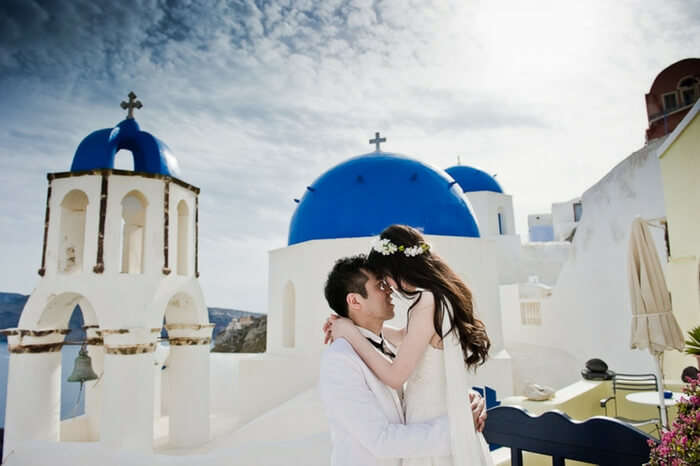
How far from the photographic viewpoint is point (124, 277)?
658 centimetres

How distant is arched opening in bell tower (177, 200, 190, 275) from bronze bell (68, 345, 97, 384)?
1811 millimetres

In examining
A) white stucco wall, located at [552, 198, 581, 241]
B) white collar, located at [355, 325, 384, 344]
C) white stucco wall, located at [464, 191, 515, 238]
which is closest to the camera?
white collar, located at [355, 325, 384, 344]

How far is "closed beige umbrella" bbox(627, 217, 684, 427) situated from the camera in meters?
4.65

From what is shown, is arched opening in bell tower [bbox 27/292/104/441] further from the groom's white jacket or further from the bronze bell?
the groom's white jacket

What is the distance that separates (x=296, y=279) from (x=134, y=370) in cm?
418

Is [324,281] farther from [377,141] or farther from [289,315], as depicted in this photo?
[377,141]

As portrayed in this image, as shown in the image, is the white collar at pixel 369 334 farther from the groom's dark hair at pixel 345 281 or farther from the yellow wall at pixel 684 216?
the yellow wall at pixel 684 216

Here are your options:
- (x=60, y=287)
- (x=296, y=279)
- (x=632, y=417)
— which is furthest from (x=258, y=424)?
(x=632, y=417)

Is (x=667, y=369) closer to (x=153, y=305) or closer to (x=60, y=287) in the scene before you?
(x=153, y=305)

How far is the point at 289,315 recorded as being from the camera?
10555mm

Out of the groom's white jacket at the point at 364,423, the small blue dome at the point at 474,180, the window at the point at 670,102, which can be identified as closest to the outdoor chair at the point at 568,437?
the groom's white jacket at the point at 364,423

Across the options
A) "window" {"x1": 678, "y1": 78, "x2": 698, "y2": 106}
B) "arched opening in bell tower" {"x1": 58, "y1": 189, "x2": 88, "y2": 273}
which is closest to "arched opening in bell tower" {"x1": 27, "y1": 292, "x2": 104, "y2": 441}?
"arched opening in bell tower" {"x1": 58, "y1": 189, "x2": 88, "y2": 273}

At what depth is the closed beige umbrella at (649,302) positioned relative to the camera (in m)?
4.65

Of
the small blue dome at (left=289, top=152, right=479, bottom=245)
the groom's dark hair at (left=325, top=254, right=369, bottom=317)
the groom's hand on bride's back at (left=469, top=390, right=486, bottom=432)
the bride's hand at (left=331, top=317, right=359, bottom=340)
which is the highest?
the small blue dome at (left=289, top=152, right=479, bottom=245)
